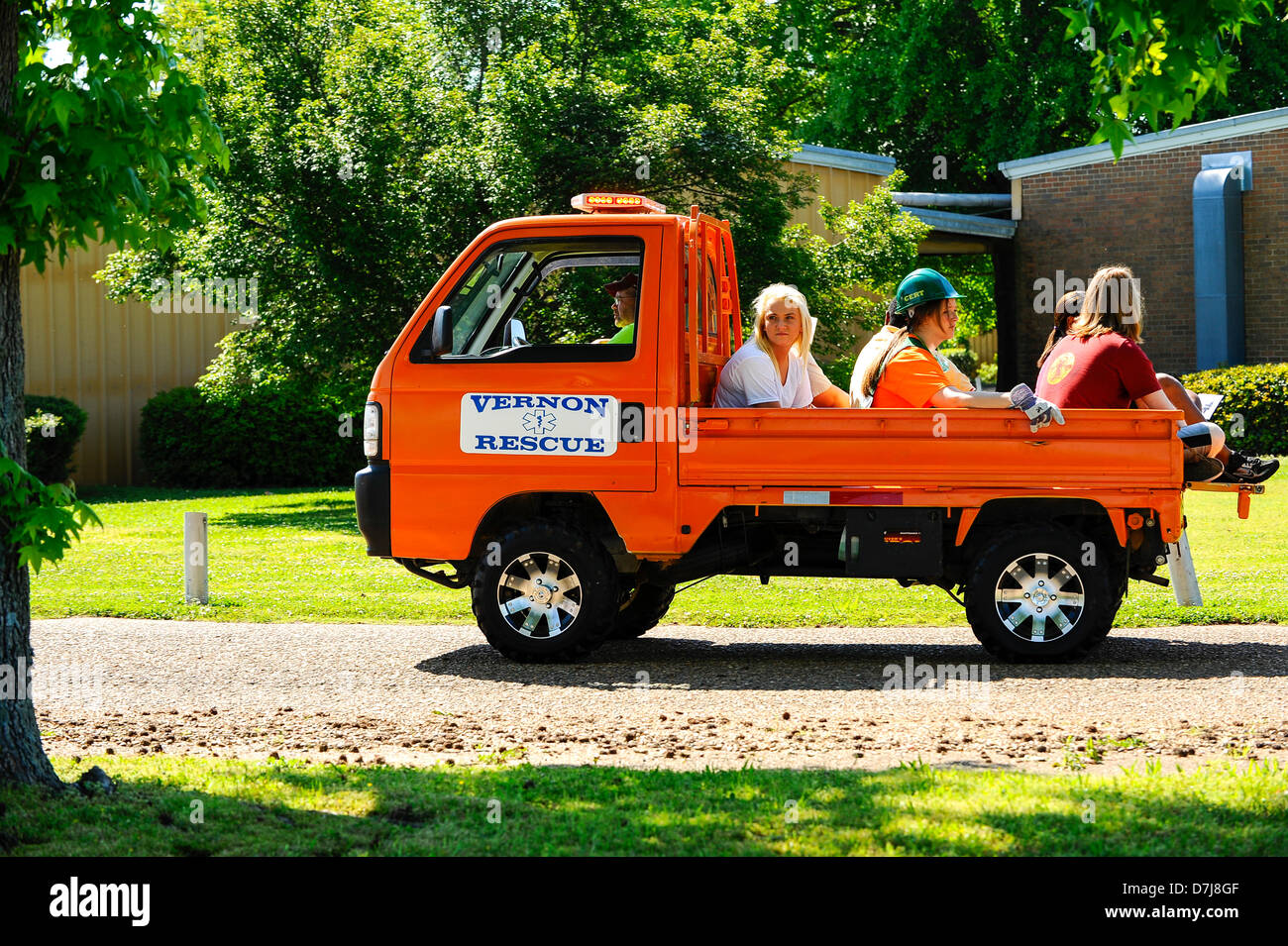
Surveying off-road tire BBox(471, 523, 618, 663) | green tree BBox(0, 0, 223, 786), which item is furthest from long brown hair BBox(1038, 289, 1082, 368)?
green tree BBox(0, 0, 223, 786)

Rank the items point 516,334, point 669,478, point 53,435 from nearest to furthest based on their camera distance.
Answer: point 669,478 → point 516,334 → point 53,435

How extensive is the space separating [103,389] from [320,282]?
8112 mm

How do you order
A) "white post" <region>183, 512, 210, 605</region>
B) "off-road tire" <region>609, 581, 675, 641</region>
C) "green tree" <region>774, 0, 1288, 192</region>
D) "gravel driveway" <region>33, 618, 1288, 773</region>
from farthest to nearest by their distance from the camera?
"green tree" <region>774, 0, 1288, 192</region> < "white post" <region>183, 512, 210, 605</region> < "off-road tire" <region>609, 581, 675, 641</region> < "gravel driveway" <region>33, 618, 1288, 773</region>

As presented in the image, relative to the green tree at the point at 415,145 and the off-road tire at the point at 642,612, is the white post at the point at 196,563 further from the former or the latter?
the green tree at the point at 415,145

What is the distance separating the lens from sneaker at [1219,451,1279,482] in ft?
28.0

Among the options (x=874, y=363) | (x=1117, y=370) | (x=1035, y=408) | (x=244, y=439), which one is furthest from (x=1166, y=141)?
(x=1035, y=408)

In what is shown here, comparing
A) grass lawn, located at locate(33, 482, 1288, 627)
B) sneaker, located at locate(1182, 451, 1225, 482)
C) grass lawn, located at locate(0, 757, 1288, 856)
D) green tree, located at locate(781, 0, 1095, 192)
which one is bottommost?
grass lawn, located at locate(0, 757, 1288, 856)

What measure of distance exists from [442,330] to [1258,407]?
1672 centimetres

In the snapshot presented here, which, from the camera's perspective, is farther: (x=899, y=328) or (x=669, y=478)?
(x=899, y=328)

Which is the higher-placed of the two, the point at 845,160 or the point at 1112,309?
the point at 845,160

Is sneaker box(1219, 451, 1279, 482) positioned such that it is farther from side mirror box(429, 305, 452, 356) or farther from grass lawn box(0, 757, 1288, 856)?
side mirror box(429, 305, 452, 356)

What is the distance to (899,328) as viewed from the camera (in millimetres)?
8812

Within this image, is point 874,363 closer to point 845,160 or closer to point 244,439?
point 244,439

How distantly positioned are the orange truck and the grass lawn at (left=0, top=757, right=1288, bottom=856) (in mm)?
2512
